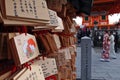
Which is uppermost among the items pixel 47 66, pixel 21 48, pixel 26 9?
pixel 26 9

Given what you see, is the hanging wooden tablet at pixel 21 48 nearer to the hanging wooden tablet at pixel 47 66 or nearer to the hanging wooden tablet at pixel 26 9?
the hanging wooden tablet at pixel 26 9

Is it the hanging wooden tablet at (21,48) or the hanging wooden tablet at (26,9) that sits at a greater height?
the hanging wooden tablet at (26,9)

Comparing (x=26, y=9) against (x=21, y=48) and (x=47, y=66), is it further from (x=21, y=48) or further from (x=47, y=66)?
(x=47, y=66)

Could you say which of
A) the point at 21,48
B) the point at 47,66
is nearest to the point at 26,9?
the point at 21,48

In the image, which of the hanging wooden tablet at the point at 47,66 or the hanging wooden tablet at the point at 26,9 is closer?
the hanging wooden tablet at the point at 26,9

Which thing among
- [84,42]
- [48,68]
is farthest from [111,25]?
[48,68]

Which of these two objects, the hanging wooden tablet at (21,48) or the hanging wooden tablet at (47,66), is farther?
the hanging wooden tablet at (47,66)

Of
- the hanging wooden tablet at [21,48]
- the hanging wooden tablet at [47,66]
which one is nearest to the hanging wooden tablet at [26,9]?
the hanging wooden tablet at [21,48]

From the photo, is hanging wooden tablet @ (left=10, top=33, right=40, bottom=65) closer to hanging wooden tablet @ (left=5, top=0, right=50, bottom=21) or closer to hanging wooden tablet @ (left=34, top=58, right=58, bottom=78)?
hanging wooden tablet @ (left=5, top=0, right=50, bottom=21)

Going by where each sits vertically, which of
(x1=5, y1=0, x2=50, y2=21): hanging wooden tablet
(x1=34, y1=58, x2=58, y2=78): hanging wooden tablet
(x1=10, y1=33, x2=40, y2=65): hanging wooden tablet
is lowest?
(x1=34, y1=58, x2=58, y2=78): hanging wooden tablet

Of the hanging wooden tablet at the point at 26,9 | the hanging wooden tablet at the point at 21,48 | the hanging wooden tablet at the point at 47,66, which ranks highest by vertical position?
the hanging wooden tablet at the point at 26,9

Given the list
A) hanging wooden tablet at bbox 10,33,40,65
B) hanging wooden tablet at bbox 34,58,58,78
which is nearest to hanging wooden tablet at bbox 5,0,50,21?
hanging wooden tablet at bbox 10,33,40,65

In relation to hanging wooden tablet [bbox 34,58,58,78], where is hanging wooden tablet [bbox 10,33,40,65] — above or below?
above

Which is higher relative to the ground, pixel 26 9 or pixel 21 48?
pixel 26 9
